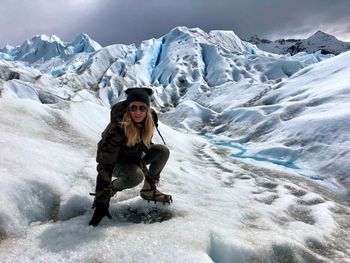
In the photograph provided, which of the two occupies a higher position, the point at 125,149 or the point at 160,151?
the point at 125,149

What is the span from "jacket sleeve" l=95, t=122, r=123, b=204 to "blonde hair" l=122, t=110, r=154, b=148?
0.13 meters

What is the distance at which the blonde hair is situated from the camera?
5984 millimetres

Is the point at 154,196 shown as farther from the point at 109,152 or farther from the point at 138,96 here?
the point at 138,96

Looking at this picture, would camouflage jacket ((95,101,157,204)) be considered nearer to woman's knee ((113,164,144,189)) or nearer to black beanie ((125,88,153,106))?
black beanie ((125,88,153,106))

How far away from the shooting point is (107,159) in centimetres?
593

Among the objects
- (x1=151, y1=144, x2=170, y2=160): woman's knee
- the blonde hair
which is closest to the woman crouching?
the blonde hair

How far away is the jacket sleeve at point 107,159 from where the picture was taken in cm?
588

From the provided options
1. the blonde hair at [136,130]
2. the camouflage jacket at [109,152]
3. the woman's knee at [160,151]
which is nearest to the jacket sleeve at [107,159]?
the camouflage jacket at [109,152]

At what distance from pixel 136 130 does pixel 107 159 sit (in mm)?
632

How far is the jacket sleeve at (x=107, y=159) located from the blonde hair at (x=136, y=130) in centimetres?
13

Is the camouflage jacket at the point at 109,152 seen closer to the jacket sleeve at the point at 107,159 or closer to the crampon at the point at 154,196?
the jacket sleeve at the point at 107,159

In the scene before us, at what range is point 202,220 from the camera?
657 centimetres

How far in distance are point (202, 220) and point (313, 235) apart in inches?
88.6

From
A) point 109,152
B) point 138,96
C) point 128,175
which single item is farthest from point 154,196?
point 138,96
